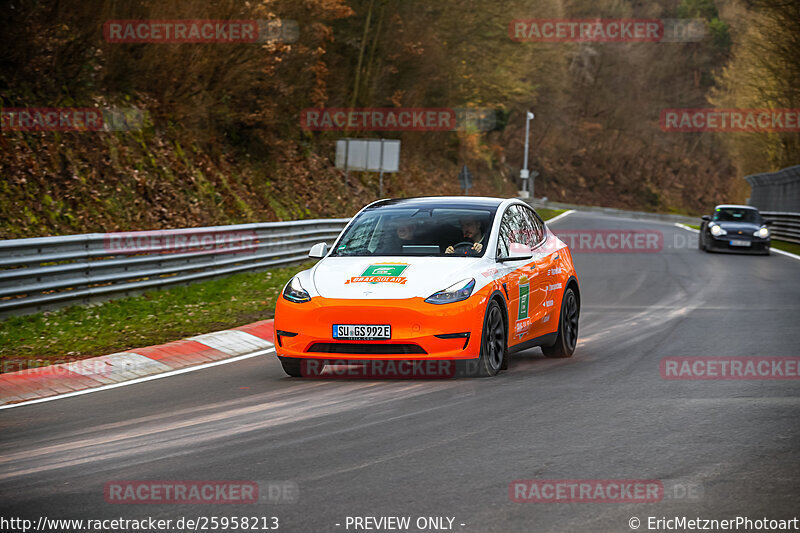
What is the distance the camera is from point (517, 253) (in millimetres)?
10266

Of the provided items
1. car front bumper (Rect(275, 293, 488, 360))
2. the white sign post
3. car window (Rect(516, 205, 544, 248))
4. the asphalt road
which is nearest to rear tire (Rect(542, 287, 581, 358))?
A: the asphalt road

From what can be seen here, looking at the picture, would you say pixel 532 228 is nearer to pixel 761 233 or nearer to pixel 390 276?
pixel 390 276

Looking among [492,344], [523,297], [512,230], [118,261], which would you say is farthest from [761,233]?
[492,344]

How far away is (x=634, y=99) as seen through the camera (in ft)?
365

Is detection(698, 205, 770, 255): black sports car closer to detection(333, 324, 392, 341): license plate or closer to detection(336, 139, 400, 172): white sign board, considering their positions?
detection(336, 139, 400, 172): white sign board

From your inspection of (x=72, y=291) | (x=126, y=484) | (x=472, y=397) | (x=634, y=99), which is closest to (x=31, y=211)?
(x=72, y=291)

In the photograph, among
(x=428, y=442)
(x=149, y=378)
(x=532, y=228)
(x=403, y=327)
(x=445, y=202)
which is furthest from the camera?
(x=532, y=228)

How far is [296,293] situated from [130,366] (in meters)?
2.07

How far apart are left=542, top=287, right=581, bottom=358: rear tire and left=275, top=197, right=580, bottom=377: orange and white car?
0.07 feet

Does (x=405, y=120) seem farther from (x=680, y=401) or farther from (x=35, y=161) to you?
(x=680, y=401)

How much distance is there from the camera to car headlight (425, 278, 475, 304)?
9.24 m

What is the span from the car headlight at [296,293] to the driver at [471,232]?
1485 millimetres

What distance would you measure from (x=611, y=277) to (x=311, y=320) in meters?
14.9

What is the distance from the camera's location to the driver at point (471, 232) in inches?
402
